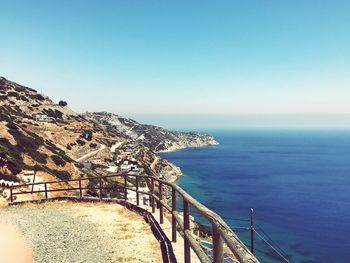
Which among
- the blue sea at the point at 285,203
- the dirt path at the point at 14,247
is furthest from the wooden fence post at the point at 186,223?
the blue sea at the point at 285,203

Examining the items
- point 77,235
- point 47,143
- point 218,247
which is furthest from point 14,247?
point 47,143

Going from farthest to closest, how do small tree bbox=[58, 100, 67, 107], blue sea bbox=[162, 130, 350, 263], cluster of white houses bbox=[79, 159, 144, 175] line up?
small tree bbox=[58, 100, 67, 107] < cluster of white houses bbox=[79, 159, 144, 175] < blue sea bbox=[162, 130, 350, 263]

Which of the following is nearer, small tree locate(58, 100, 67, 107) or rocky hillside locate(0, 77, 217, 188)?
rocky hillside locate(0, 77, 217, 188)

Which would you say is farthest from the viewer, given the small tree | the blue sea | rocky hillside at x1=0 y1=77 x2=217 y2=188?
the small tree

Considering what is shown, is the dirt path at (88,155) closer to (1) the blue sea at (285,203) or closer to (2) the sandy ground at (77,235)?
(1) the blue sea at (285,203)

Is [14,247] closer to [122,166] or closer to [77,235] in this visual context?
[77,235]

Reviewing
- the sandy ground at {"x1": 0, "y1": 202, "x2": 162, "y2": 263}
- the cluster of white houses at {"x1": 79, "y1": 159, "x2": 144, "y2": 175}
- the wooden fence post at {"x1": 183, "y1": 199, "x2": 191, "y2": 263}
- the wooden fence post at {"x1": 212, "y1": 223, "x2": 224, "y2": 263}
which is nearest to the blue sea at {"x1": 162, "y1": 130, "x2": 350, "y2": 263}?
the cluster of white houses at {"x1": 79, "y1": 159, "x2": 144, "y2": 175}

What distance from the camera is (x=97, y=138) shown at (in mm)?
109188

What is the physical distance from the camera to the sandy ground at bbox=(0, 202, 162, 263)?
8.03m

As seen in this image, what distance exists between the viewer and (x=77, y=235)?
9.83 meters

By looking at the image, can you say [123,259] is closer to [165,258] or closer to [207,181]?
[165,258]

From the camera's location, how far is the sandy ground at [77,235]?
803 centimetres

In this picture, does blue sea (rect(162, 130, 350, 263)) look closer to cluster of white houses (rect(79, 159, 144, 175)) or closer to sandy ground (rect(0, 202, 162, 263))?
cluster of white houses (rect(79, 159, 144, 175))

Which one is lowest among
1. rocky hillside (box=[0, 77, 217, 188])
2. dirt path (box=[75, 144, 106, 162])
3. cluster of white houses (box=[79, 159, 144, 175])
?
cluster of white houses (box=[79, 159, 144, 175])
